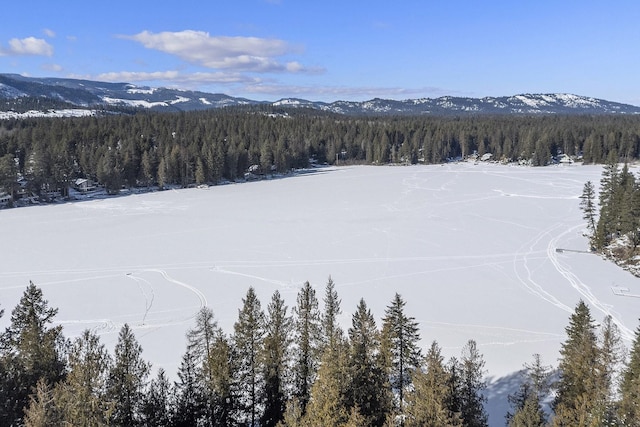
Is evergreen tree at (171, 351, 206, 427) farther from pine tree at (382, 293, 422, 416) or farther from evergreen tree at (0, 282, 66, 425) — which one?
pine tree at (382, 293, 422, 416)

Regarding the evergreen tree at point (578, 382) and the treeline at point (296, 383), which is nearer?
the treeline at point (296, 383)

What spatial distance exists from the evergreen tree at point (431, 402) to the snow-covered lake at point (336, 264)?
8.05 meters

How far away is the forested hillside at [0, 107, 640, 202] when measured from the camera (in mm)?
87312

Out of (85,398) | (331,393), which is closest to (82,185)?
(85,398)

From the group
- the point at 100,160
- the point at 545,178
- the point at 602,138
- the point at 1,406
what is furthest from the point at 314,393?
the point at 602,138

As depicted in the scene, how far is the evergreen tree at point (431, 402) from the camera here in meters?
13.1

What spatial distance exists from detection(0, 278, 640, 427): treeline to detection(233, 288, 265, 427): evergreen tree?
0.05 m

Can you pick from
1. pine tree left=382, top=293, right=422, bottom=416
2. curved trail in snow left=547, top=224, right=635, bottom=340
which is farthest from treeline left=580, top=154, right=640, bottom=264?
pine tree left=382, top=293, right=422, bottom=416

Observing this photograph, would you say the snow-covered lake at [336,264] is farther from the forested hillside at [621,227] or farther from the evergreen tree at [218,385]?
the evergreen tree at [218,385]

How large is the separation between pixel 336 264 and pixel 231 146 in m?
72.7

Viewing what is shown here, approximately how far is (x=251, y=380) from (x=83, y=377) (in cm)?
744

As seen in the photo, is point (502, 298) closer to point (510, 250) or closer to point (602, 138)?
point (510, 250)

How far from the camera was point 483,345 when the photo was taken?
2652 centimetres

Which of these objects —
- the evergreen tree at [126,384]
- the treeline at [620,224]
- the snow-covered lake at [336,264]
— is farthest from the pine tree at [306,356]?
the treeline at [620,224]
